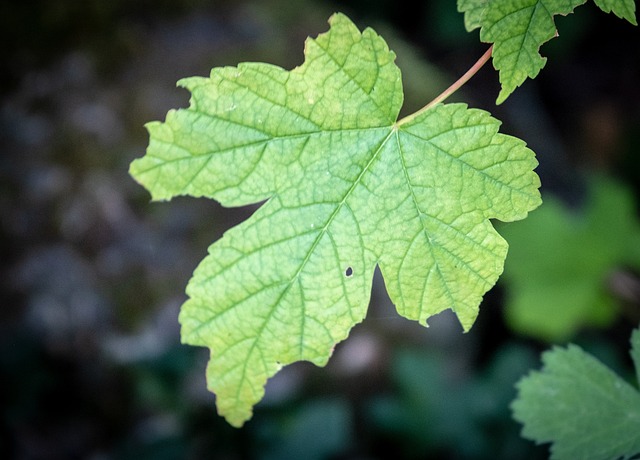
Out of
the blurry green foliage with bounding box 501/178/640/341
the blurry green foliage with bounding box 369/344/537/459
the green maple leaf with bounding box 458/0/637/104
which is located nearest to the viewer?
the green maple leaf with bounding box 458/0/637/104

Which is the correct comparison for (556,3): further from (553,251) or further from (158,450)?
(553,251)

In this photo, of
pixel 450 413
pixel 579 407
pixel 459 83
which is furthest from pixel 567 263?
pixel 459 83

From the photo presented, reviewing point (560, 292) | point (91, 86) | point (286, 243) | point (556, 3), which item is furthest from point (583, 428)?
point (91, 86)

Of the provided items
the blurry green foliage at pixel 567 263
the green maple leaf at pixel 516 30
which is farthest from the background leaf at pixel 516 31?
the blurry green foliage at pixel 567 263

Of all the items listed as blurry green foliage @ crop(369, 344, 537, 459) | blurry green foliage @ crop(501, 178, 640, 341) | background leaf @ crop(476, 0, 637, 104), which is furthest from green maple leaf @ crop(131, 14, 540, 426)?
blurry green foliage @ crop(501, 178, 640, 341)

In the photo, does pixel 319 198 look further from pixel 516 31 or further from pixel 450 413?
pixel 450 413

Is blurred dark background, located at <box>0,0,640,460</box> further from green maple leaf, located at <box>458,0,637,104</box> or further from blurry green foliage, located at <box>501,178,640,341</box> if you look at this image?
green maple leaf, located at <box>458,0,637,104</box>
